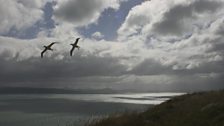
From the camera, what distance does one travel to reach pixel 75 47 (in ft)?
46.6

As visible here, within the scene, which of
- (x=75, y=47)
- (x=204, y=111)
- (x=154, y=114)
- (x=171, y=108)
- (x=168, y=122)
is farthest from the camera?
(x=171, y=108)

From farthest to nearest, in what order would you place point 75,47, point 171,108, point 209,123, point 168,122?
point 171,108
point 168,122
point 209,123
point 75,47

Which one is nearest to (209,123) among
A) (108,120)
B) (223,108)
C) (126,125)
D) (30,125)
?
(223,108)

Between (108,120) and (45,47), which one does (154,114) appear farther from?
(45,47)

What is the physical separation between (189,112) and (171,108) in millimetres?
3418

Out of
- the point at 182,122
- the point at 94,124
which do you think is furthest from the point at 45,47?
the point at 182,122

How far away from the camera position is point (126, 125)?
17359 mm

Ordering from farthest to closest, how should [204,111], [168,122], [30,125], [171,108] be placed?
[30,125] → [171,108] → [204,111] → [168,122]

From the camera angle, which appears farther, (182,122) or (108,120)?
(108,120)

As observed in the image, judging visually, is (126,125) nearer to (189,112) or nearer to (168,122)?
(168,122)

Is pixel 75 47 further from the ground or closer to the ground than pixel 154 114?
further from the ground

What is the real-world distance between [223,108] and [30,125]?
185ft

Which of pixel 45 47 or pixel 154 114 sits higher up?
pixel 45 47

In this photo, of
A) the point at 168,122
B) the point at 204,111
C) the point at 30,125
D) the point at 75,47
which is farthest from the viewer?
the point at 30,125
